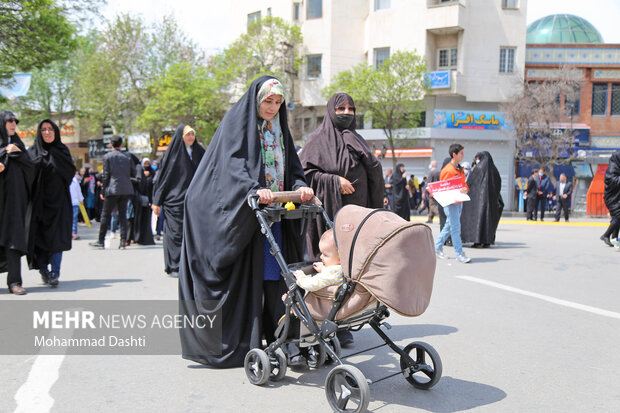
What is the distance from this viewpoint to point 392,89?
30.5m

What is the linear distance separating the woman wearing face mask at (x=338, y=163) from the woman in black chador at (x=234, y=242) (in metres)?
0.69

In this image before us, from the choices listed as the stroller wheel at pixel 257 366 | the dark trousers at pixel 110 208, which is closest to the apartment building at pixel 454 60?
the dark trousers at pixel 110 208

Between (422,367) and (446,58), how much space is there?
109 ft

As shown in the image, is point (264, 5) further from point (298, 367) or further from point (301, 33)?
point (298, 367)

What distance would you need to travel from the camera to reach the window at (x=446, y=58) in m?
34.4

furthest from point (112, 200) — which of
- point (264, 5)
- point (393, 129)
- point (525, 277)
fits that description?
point (264, 5)

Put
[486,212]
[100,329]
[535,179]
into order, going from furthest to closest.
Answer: [535,179], [486,212], [100,329]

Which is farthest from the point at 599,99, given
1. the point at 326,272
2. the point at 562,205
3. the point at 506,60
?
the point at 326,272

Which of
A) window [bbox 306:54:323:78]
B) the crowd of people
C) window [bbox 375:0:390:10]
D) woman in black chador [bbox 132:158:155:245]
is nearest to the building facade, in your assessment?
window [bbox 375:0:390:10]

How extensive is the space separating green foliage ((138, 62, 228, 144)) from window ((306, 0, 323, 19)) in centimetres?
773

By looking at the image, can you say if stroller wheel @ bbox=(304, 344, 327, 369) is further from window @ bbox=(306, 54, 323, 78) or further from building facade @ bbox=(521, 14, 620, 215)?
window @ bbox=(306, 54, 323, 78)

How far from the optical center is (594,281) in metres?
8.26

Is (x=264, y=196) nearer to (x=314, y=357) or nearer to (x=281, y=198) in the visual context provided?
(x=281, y=198)

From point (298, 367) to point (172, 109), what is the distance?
30.8 meters
